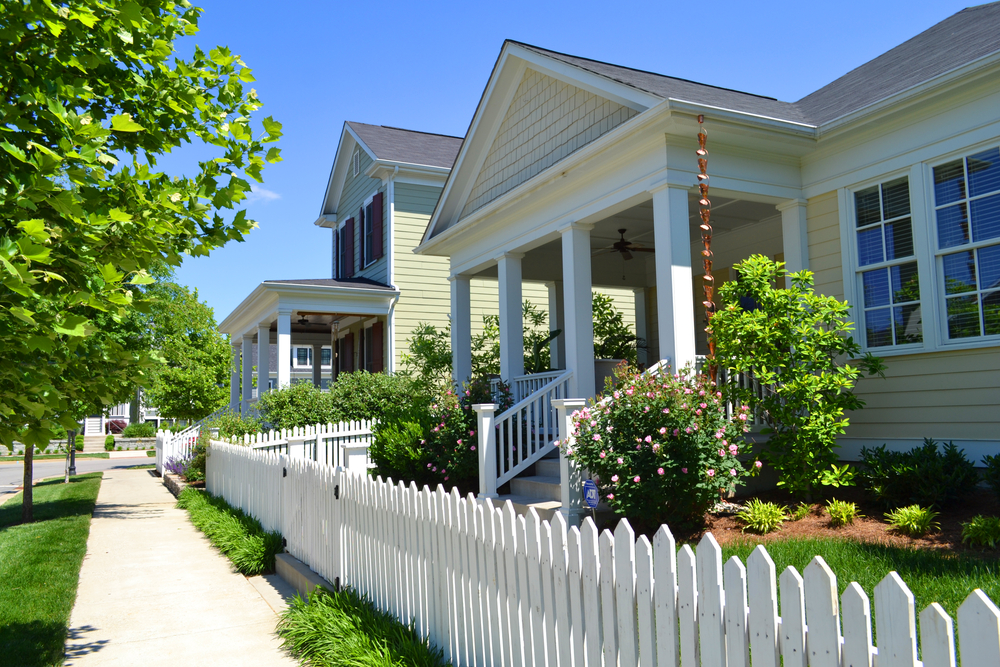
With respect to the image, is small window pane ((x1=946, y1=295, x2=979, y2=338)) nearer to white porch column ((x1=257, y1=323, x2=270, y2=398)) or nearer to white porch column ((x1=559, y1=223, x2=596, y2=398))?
white porch column ((x1=559, y1=223, x2=596, y2=398))

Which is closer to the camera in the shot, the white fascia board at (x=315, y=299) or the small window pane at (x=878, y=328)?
the small window pane at (x=878, y=328)

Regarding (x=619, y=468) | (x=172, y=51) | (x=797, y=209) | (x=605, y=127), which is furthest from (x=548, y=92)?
(x=172, y=51)

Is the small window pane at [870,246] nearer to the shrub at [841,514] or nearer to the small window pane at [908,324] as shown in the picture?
the small window pane at [908,324]

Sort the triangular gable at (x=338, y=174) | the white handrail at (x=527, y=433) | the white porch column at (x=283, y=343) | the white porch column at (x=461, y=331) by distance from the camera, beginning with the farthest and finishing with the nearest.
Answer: the triangular gable at (x=338, y=174), the white porch column at (x=283, y=343), the white porch column at (x=461, y=331), the white handrail at (x=527, y=433)

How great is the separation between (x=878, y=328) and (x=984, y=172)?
1875mm

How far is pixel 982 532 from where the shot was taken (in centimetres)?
518

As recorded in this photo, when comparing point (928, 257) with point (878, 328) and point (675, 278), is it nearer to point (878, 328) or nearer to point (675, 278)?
point (878, 328)

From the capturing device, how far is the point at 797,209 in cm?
879

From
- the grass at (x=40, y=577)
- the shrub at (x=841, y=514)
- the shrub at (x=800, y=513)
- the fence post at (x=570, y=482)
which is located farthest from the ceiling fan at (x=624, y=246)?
the grass at (x=40, y=577)

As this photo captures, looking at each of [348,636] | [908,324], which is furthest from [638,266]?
[348,636]

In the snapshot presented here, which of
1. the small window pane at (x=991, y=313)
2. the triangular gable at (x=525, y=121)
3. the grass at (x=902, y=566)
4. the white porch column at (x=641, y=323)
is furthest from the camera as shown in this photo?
the white porch column at (x=641, y=323)

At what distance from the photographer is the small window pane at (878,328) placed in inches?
312

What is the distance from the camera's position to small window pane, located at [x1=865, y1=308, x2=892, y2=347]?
312 inches

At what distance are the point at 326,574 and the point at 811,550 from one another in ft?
12.9
